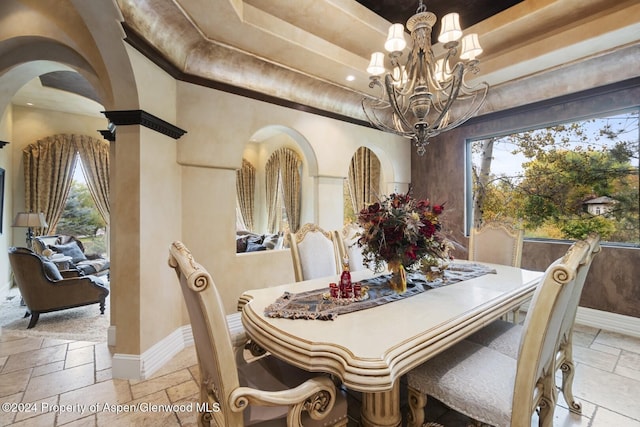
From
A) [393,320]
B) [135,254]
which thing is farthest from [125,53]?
[393,320]

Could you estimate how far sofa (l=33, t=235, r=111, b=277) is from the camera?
498 cm

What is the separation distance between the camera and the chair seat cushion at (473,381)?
1.16m

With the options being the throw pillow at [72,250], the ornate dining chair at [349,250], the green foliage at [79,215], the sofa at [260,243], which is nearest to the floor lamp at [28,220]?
the throw pillow at [72,250]

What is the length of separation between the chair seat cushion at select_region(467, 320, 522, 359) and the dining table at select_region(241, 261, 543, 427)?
0.70 feet

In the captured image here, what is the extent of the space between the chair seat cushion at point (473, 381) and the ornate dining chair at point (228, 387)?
44 centimetres

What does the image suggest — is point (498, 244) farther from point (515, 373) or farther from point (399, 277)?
point (515, 373)

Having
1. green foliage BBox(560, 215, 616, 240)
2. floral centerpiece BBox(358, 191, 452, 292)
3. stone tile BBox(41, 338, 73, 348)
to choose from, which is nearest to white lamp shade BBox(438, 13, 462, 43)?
floral centerpiece BBox(358, 191, 452, 292)

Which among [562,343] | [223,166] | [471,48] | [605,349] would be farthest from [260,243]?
[605,349]

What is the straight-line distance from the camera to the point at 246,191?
7.41m

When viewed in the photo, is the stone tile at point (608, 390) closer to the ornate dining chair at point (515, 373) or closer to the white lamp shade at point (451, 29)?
the ornate dining chair at point (515, 373)

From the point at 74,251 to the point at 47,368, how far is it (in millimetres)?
3991

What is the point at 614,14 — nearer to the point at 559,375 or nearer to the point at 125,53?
the point at 559,375

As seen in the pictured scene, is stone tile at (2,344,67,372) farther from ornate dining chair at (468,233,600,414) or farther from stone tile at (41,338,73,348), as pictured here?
ornate dining chair at (468,233,600,414)

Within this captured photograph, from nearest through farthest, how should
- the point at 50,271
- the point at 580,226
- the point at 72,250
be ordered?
the point at 580,226 → the point at 50,271 → the point at 72,250
